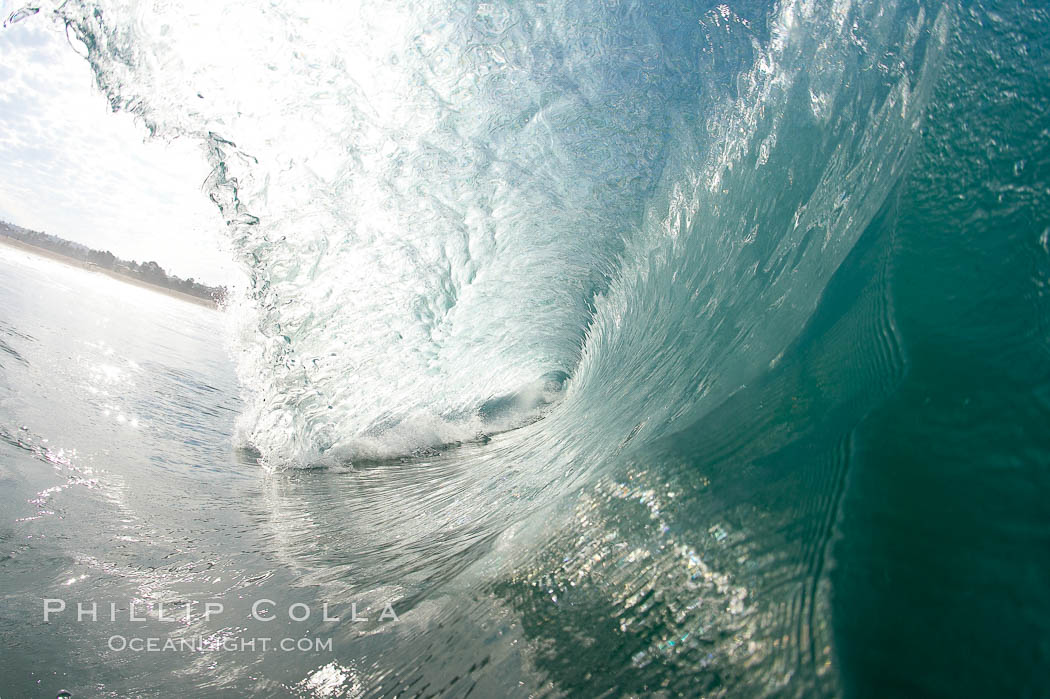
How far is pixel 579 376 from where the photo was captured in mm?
6301

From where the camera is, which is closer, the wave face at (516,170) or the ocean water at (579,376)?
the ocean water at (579,376)

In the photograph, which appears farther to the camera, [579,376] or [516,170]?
[579,376]

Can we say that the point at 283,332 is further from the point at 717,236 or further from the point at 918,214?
the point at 918,214

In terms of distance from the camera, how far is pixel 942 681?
1.17 meters

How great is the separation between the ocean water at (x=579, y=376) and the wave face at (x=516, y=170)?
28 mm

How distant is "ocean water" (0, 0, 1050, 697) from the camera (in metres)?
1.48

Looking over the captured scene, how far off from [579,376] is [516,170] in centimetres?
260

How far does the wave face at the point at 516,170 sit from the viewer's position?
10.6ft

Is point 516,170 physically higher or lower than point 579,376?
higher

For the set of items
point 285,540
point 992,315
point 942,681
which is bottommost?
point 285,540

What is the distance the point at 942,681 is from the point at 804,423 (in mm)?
975

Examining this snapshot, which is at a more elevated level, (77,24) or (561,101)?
(77,24)

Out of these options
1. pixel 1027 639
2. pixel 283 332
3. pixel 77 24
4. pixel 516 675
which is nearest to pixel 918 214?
pixel 1027 639

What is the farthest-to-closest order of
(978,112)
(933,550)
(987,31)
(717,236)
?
(717,236) → (987,31) → (978,112) → (933,550)
